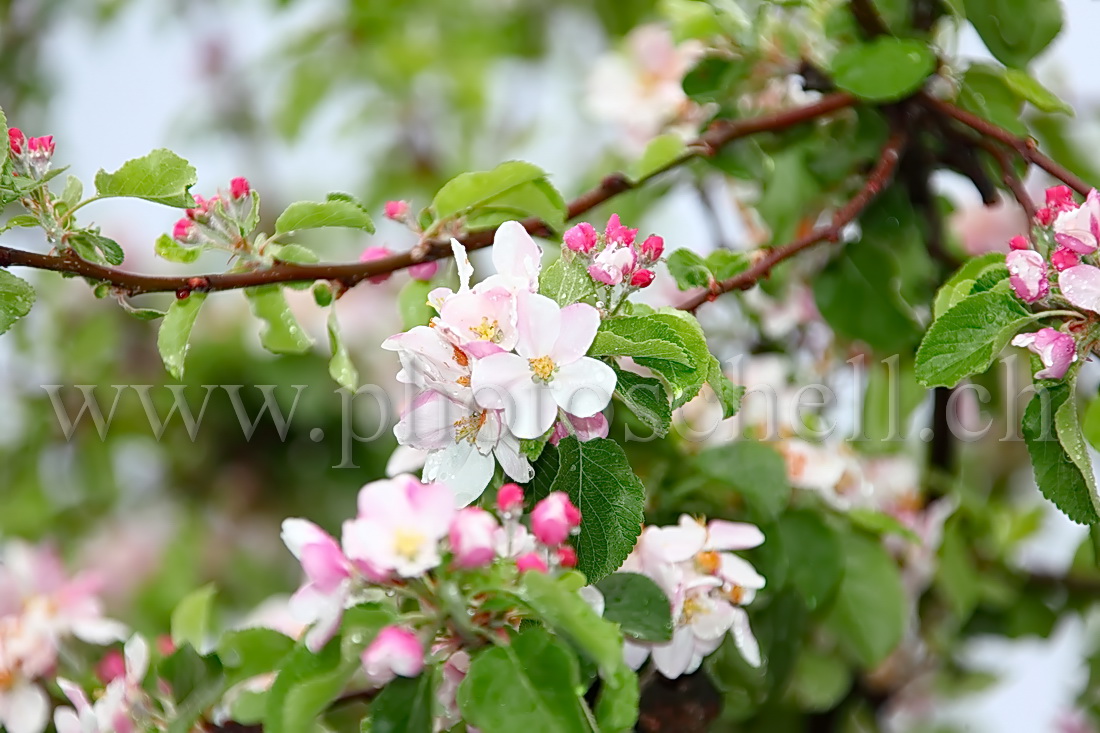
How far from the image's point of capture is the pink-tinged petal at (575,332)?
1.57 feet

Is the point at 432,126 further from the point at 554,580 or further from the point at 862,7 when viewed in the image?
the point at 554,580

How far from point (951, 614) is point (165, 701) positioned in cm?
69

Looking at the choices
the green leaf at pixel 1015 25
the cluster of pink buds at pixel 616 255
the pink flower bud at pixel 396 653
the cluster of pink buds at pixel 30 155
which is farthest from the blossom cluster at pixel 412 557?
the green leaf at pixel 1015 25

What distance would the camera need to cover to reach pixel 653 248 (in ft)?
1.69

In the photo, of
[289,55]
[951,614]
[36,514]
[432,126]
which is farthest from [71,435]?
[951,614]

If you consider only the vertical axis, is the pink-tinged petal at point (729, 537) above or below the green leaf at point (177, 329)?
below

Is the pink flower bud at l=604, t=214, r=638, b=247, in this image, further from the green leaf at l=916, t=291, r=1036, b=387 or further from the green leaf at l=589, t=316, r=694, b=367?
the green leaf at l=916, t=291, r=1036, b=387

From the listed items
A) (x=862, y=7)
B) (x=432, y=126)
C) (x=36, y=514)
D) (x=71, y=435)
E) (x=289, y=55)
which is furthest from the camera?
(x=432, y=126)

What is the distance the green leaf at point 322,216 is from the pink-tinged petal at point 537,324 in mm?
144

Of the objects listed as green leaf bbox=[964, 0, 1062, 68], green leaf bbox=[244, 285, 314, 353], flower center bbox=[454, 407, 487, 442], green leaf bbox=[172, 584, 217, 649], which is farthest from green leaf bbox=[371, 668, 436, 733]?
green leaf bbox=[964, 0, 1062, 68]

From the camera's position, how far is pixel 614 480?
20.2 inches

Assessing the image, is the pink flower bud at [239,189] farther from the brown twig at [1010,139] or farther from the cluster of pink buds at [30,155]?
the brown twig at [1010,139]

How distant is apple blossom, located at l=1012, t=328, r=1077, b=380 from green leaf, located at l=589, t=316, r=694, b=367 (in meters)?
0.15

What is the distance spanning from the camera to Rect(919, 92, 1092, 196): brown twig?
60cm
